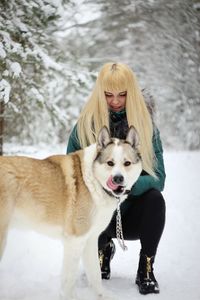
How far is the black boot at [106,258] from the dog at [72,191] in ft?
1.88

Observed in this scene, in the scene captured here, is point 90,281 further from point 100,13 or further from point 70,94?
point 70,94

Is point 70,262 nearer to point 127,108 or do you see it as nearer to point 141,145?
point 141,145

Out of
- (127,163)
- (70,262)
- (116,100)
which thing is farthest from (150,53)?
(70,262)

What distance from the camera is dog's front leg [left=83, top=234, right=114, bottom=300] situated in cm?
298

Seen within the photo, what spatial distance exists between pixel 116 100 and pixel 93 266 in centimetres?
127

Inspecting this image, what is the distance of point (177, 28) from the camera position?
580 inches

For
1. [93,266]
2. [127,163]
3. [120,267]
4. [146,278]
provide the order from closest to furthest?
[127,163]
[93,266]
[146,278]
[120,267]

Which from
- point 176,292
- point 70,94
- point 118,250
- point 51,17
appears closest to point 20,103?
point 51,17

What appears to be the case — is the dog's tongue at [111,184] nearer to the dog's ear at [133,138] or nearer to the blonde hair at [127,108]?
the dog's ear at [133,138]

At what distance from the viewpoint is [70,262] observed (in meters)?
2.80

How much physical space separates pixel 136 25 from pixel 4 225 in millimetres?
13749

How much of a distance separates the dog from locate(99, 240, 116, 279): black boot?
1.88 ft

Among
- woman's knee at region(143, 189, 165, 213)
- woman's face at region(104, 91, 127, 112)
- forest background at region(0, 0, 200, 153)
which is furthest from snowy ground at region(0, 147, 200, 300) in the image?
forest background at region(0, 0, 200, 153)

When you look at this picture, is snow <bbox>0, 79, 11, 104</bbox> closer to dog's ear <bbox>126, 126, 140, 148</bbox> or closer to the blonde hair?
the blonde hair
